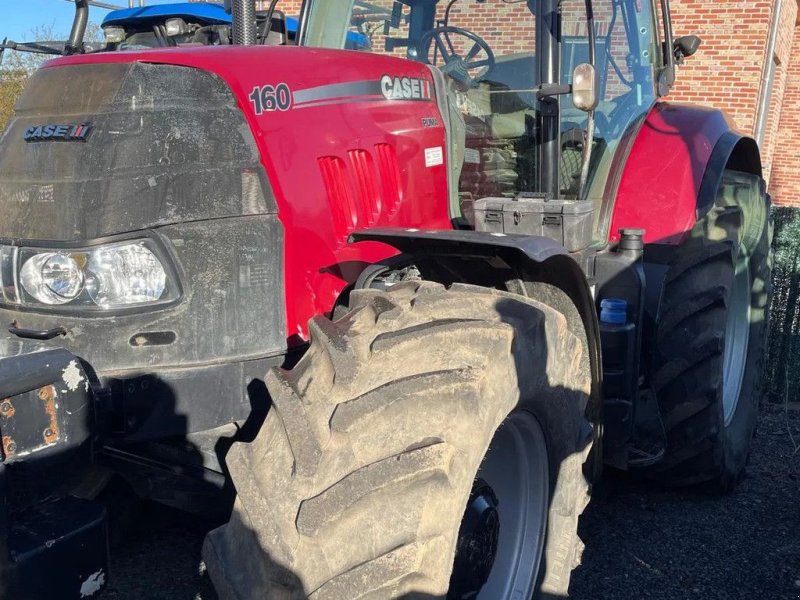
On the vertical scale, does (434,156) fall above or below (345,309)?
above

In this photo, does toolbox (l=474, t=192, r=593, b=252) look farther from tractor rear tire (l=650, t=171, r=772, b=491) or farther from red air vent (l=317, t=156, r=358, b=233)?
tractor rear tire (l=650, t=171, r=772, b=491)

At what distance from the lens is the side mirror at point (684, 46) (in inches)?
169

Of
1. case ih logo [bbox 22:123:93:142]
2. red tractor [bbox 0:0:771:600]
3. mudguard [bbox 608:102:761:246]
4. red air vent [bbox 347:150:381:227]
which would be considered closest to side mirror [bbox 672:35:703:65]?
mudguard [bbox 608:102:761:246]

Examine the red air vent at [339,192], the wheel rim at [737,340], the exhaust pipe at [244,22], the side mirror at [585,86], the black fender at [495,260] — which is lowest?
the wheel rim at [737,340]

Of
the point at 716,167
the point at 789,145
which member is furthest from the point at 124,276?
the point at 789,145

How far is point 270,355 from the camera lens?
238cm

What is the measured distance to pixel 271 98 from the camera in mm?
2475

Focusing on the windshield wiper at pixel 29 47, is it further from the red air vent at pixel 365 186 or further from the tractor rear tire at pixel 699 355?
the tractor rear tire at pixel 699 355

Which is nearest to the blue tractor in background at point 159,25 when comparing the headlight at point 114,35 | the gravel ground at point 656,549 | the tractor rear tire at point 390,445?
the headlight at point 114,35

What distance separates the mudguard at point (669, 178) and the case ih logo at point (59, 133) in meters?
2.13

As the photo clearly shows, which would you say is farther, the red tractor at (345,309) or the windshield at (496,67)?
the windshield at (496,67)

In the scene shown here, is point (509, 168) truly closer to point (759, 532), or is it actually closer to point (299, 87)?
point (299, 87)

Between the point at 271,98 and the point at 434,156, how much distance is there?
721mm

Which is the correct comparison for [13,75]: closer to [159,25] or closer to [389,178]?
[159,25]
